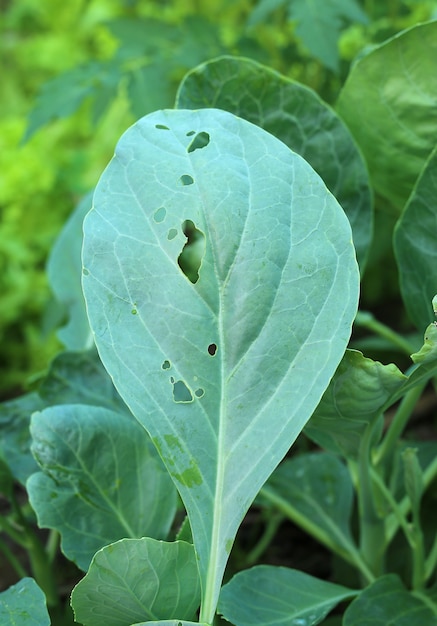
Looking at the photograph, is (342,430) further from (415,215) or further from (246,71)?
(246,71)

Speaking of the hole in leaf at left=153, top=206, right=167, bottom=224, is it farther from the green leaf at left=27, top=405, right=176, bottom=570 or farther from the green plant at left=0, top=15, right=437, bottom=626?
the green leaf at left=27, top=405, right=176, bottom=570

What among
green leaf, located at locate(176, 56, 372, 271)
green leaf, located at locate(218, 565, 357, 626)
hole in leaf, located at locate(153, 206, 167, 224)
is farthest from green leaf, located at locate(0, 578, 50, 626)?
green leaf, located at locate(176, 56, 372, 271)

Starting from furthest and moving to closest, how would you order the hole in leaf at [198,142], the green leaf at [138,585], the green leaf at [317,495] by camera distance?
the green leaf at [317,495], the hole in leaf at [198,142], the green leaf at [138,585]

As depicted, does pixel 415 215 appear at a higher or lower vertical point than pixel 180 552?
higher

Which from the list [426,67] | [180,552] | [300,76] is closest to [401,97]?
[426,67]

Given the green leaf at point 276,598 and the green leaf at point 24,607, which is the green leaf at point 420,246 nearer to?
the green leaf at point 276,598

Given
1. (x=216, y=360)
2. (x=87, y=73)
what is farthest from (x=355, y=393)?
(x=87, y=73)

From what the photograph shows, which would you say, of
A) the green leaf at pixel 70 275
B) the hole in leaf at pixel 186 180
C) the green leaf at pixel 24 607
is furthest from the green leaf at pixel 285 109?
the green leaf at pixel 24 607
